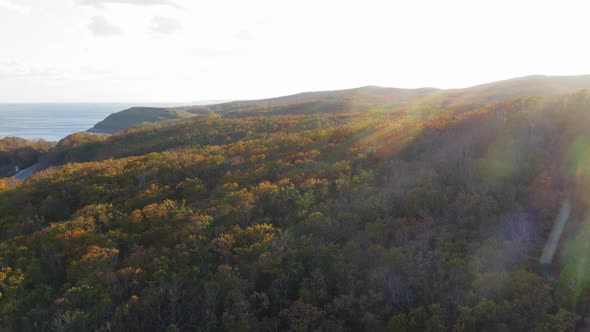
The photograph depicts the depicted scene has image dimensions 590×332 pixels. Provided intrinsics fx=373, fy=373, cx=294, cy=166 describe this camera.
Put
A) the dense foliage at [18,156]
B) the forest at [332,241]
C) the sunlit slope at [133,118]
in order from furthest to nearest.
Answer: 1. the sunlit slope at [133,118]
2. the dense foliage at [18,156]
3. the forest at [332,241]

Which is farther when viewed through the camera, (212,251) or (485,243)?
(212,251)

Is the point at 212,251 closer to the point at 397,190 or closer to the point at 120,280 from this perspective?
the point at 120,280

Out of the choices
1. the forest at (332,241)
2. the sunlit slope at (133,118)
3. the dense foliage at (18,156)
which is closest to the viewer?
the forest at (332,241)

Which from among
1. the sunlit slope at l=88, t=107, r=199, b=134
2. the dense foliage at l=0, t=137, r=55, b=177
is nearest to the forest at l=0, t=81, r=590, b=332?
the dense foliage at l=0, t=137, r=55, b=177

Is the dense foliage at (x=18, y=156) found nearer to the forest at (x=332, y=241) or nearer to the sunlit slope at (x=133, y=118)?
the forest at (x=332, y=241)

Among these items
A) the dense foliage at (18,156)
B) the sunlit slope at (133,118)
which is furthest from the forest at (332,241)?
the sunlit slope at (133,118)

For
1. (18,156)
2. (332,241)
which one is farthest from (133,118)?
(332,241)

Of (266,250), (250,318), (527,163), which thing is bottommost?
(250,318)

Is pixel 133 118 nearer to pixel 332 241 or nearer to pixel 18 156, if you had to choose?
pixel 18 156

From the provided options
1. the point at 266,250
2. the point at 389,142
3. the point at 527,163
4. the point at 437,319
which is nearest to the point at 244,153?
the point at 389,142
